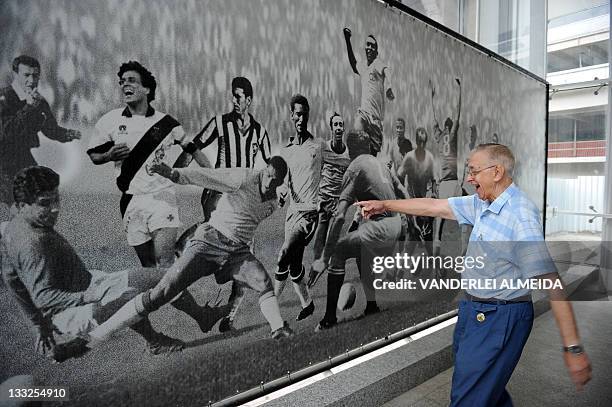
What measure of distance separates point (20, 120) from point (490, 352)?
208cm

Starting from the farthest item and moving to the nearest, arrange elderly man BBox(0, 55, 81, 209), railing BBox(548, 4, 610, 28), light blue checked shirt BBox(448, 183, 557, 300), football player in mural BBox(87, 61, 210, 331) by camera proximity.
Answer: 1. railing BBox(548, 4, 610, 28)
2. light blue checked shirt BBox(448, 183, 557, 300)
3. football player in mural BBox(87, 61, 210, 331)
4. elderly man BBox(0, 55, 81, 209)

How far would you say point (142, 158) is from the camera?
1.82 meters

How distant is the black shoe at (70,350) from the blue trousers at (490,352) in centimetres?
160

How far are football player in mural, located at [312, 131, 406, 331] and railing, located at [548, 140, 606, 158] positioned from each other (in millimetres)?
4471

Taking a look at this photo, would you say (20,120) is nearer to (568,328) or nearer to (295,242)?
(295,242)

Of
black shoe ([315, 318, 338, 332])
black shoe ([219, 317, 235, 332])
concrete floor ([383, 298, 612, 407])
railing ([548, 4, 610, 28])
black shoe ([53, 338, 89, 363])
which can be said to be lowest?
concrete floor ([383, 298, 612, 407])

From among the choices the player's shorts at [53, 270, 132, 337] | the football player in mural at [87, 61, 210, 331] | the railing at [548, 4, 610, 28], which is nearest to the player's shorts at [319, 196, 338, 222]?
the football player in mural at [87, 61, 210, 331]

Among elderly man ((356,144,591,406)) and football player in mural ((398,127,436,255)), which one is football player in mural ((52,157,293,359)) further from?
football player in mural ((398,127,436,255))

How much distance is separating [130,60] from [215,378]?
1.47 meters

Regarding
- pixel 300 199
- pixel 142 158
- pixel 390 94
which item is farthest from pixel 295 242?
pixel 390 94

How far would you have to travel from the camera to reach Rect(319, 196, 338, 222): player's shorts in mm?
2600

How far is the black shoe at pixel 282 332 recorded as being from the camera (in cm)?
232

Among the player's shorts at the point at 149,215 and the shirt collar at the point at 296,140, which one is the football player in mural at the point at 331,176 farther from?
the player's shorts at the point at 149,215

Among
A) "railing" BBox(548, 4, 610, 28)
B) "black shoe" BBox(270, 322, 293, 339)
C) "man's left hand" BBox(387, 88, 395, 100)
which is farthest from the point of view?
"railing" BBox(548, 4, 610, 28)
